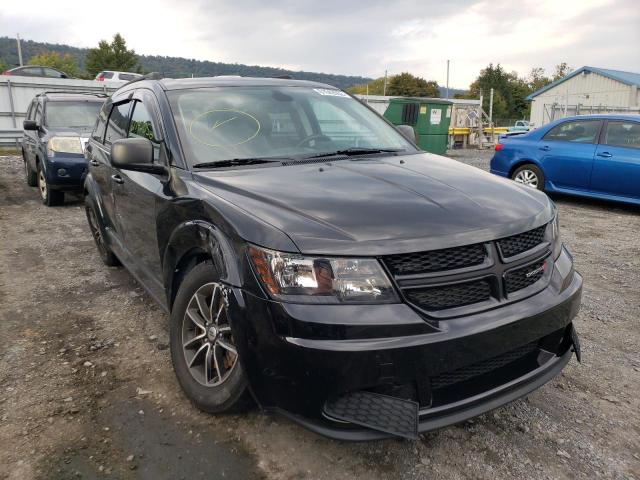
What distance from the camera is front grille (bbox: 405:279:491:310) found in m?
2.04

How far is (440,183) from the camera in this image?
2646mm

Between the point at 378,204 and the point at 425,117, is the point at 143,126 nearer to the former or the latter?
the point at 378,204

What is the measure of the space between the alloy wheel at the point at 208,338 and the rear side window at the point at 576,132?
7.65 meters

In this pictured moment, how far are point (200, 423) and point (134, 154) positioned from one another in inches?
58.1

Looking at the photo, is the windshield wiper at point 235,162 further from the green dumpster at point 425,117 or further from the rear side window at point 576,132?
the green dumpster at point 425,117

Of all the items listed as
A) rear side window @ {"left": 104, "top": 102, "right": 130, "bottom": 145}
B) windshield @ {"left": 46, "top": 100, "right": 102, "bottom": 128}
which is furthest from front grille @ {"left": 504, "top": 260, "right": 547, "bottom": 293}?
windshield @ {"left": 46, "top": 100, "right": 102, "bottom": 128}

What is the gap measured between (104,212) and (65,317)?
98cm

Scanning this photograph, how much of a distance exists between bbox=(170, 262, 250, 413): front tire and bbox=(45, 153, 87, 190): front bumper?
6142 mm

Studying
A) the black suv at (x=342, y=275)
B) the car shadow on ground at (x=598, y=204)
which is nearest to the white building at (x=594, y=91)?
the car shadow on ground at (x=598, y=204)

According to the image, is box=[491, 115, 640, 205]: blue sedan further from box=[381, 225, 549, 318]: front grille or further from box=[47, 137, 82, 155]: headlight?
box=[47, 137, 82, 155]: headlight

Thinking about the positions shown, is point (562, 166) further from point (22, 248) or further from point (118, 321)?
point (22, 248)

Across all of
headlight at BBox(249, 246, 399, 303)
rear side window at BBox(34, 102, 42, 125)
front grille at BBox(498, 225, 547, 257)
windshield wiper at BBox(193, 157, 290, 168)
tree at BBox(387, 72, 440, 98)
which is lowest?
headlight at BBox(249, 246, 399, 303)

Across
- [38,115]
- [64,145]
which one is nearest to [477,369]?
[64,145]

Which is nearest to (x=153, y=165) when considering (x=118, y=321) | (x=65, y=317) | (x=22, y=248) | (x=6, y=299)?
(x=118, y=321)
